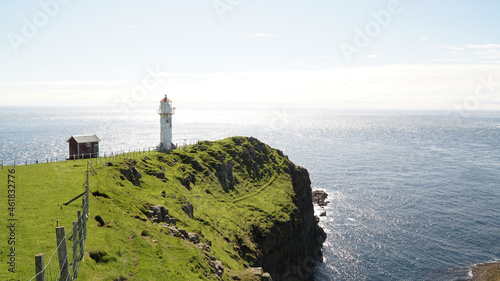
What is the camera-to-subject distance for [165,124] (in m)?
82.6

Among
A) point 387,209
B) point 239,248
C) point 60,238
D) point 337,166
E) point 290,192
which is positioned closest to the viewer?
point 60,238

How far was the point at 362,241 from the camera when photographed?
9106cm

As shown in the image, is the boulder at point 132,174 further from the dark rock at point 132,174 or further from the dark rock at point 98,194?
the dark rock at point 98,194

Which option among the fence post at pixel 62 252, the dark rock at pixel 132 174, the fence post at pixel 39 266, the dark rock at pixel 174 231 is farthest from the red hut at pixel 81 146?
the fence post at pixel 39 266

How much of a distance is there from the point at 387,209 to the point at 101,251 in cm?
10534

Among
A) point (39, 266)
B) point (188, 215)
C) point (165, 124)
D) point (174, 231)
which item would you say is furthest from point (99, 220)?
point (165, 124)

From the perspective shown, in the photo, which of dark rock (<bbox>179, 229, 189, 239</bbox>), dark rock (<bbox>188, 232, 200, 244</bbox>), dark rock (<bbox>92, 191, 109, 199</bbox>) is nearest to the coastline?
dark rock (<bbox>188, 232, 200, 244</bbox>)

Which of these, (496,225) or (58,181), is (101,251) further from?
(496,225)

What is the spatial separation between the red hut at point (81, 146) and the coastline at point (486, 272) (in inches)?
3560

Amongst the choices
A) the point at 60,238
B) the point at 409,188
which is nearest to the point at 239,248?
the point at 60,238

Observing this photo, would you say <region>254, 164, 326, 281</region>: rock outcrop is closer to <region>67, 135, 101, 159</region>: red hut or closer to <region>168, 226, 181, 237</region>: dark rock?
A: <region>168, 226, 181, 237</region>: dark rock

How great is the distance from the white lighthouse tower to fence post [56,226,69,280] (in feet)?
217

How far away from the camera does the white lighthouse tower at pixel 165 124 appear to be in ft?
271

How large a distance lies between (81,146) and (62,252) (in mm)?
55671
